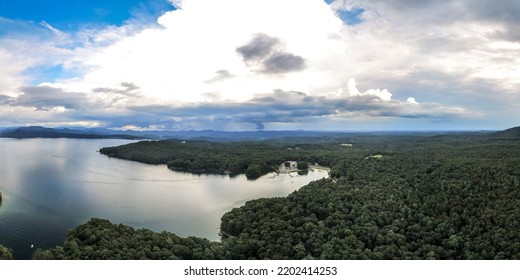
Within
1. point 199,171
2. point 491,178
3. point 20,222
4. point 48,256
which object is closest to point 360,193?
point 491,178

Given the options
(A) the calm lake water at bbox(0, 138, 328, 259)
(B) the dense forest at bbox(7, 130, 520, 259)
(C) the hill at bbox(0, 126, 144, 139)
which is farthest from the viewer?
(C) the hill at bbox(0, 126, 144, 139)

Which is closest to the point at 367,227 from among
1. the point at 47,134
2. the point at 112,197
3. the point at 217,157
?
the point at 112,197

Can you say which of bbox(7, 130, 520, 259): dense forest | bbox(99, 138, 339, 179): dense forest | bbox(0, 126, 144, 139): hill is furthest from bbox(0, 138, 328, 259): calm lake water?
bbox(0, 126, 144, 139): hill

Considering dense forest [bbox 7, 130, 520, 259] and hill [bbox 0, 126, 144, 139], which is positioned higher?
hill [bbox 0, 126, 144, 139]

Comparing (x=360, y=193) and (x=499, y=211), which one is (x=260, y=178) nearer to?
(x=360, y=193)

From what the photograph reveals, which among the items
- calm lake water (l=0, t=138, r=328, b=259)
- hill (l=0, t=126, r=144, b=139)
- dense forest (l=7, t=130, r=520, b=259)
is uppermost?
hill (l=0, t=126, r=144, b=139)

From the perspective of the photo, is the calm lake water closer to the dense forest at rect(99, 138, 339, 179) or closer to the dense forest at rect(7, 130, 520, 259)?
the dense forest at rect(99, 138, 339, 179)

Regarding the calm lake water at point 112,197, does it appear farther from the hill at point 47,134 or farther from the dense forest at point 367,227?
the hill at point 47,134

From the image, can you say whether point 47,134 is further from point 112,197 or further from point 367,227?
point 367,227

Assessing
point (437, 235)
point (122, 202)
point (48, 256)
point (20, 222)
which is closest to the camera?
point (48, 256)
